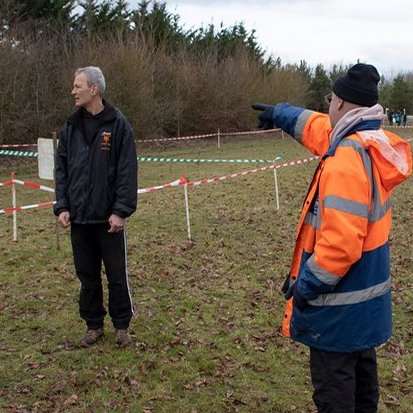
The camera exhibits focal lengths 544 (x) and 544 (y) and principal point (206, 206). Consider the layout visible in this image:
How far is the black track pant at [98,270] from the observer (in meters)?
4.48

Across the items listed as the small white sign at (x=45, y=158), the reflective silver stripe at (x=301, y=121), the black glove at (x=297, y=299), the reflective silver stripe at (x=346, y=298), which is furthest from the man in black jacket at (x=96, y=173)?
the small white sign at (x=45, y=158)

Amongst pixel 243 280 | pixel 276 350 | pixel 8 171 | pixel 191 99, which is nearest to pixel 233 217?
pixel 243 280

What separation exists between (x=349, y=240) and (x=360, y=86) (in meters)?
0.78

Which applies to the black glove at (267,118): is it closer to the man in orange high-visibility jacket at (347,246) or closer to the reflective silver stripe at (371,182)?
the man in orange high-visibility jacket at (347,246)

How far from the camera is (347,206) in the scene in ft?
8.32

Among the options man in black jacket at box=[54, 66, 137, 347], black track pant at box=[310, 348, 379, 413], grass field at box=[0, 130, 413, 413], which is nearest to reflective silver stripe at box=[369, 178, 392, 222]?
black track pant at box=[310, 348, 379, 413]

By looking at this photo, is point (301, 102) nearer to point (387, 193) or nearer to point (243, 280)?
point (243, 280)

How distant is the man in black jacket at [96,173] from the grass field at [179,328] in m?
0.85

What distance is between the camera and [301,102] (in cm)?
4562

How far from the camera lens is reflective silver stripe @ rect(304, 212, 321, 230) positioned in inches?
107

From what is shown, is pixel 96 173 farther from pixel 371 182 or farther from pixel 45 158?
pixel 45 158

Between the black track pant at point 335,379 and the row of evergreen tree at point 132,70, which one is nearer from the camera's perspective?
the black track pant at point 335,379

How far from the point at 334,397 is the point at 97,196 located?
94.7 inches

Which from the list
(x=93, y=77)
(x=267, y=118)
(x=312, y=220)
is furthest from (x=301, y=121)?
(x=93, y=77)
